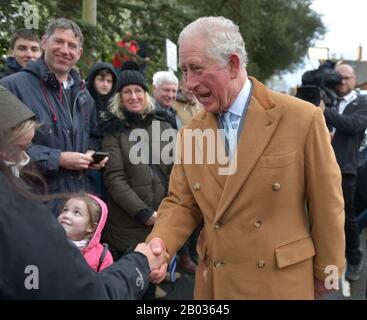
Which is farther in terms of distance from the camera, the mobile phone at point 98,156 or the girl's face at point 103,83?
the girl's face at point 103,83

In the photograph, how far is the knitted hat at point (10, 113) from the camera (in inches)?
55.4

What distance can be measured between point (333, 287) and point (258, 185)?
25.9 inches

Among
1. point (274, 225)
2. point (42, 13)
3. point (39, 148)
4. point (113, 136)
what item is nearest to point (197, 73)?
point (274, 225)

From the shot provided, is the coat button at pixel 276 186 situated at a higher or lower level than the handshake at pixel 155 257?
higher

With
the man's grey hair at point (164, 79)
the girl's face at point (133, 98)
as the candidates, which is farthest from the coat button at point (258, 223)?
the man's grey hair at point (164, 79)

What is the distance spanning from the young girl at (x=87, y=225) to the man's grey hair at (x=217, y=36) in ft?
3.79

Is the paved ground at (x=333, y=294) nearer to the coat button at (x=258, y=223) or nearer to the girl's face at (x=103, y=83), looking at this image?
the girl's face at (x=103, y=83)

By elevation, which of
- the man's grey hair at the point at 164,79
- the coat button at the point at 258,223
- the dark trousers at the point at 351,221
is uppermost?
the man's grey hair at the point at 164,79

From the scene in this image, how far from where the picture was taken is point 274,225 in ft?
6.90

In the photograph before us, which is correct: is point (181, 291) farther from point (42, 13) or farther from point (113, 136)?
point (42, 13)

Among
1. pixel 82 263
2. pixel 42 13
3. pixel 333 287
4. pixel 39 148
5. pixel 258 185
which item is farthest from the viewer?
pixel 42 13

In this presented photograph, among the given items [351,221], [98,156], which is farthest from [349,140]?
[98,156]

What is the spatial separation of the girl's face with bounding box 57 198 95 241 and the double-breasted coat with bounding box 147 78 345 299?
83cm

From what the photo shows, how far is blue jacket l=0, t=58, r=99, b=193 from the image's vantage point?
2.97 meters
